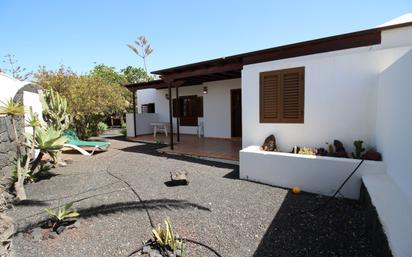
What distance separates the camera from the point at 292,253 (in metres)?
2.53

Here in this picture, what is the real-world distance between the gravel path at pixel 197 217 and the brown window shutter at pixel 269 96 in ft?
6.24

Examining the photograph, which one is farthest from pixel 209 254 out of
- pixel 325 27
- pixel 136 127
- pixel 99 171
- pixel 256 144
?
pixel 136 127

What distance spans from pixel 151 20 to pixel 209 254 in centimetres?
1211

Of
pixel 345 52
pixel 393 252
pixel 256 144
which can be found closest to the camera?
pixel 393 252

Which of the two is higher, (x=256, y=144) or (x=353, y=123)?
(x=353, y=123)

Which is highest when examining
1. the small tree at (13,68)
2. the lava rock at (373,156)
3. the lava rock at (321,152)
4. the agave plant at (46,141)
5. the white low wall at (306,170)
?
the small tree at (13,68)

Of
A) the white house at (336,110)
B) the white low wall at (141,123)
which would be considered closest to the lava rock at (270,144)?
the white house at (336,110)

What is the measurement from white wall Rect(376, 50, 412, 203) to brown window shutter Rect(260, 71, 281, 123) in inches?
85.8

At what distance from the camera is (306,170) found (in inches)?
174

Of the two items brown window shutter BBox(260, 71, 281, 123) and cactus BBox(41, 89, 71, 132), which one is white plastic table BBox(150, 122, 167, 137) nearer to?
cactus BBox(41, 89, 71, 132)

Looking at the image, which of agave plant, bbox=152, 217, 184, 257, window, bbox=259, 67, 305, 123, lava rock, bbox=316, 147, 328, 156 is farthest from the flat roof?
agave plant, bbox=152, 217, 184, 257

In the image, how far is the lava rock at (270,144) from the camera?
5.44 meters

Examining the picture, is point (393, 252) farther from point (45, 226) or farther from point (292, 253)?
point (45, 226)

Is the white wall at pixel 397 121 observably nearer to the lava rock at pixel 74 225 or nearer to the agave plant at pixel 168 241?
the agave plant at pixel 168 241
